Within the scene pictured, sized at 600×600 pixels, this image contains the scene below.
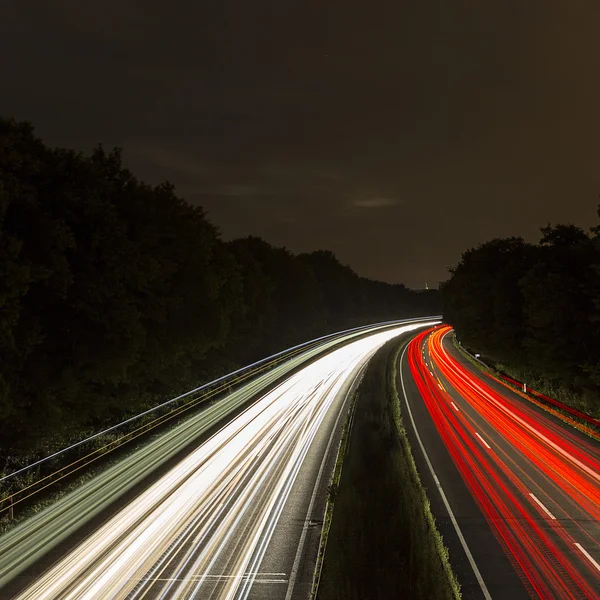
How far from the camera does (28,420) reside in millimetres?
22500

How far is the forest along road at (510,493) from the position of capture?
46.4 ft

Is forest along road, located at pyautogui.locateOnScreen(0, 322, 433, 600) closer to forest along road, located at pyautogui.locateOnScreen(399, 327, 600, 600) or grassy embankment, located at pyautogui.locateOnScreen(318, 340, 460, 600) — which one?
grassy embankment, located at pyautogui.locateOnScreen(318, 340, 460, 600)

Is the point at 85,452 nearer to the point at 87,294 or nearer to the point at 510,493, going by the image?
the point at 87,294

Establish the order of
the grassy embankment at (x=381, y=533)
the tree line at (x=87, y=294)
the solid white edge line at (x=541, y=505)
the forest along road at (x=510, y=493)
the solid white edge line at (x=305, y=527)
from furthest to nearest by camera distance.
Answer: the tree line at (x=87, y=294)
the solid white edge line at (x=541, y=505)
the forest along road at (x=510, y=493)
the grassy embankment at (x=381, y=533)
the solid white edge line at (x=305, y=527)

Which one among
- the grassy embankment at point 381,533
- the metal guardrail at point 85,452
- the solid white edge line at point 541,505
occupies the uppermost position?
the metal guardrail at point 85,452

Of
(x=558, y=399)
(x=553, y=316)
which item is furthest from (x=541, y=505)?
(x=558, y=399)

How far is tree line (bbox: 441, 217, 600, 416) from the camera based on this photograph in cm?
3375

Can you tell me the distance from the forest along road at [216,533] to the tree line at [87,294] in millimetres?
6887

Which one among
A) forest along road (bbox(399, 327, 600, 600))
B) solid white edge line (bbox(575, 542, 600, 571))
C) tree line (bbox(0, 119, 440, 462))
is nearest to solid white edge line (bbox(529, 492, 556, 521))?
forest along road (bbox(399, 327, 600, 600))

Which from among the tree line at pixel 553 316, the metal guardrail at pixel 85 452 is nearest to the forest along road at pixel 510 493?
the tree line at pixel 553 316

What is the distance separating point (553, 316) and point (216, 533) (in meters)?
28.0

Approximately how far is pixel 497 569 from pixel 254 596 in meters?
6.81

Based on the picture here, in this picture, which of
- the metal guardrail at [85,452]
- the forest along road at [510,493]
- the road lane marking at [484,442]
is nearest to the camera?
the forest along road at [510,493]

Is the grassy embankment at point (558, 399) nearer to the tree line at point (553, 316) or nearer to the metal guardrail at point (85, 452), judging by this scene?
the tree line at point (553, 316)
